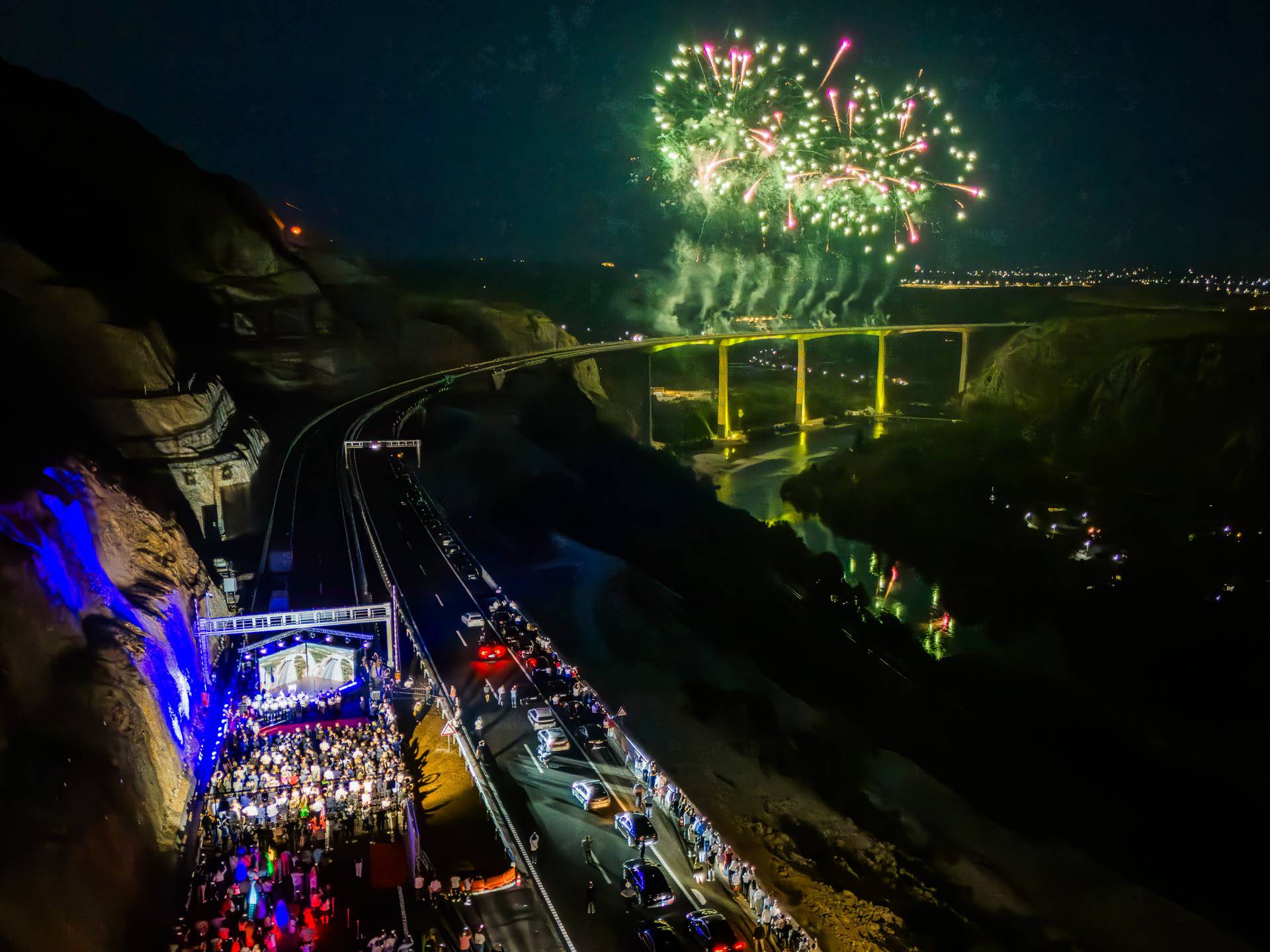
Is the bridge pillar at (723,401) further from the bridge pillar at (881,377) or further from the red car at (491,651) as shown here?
the red car at (491,651)

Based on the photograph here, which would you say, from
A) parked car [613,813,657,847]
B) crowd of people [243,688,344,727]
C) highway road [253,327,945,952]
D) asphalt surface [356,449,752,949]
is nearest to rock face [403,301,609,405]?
highway road [253,327,945,952]

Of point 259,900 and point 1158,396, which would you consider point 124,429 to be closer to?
point 259,900

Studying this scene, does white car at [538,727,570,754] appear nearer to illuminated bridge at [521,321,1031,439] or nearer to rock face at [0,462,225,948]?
rock face at [0,462,225,948]

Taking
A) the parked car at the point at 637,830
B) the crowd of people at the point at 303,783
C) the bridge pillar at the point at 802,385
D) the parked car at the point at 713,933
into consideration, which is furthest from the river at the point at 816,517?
the crowd of people at the point at 303,783

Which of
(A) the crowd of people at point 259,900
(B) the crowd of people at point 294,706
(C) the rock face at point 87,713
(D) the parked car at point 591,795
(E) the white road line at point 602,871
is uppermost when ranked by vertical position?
(C) the rock face at point 87,713

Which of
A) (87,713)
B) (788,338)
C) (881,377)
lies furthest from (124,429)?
(881,377)

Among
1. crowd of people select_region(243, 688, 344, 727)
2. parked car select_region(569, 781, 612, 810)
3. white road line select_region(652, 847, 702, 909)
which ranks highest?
crowd of people select_region(243, 688, 344, 727)
